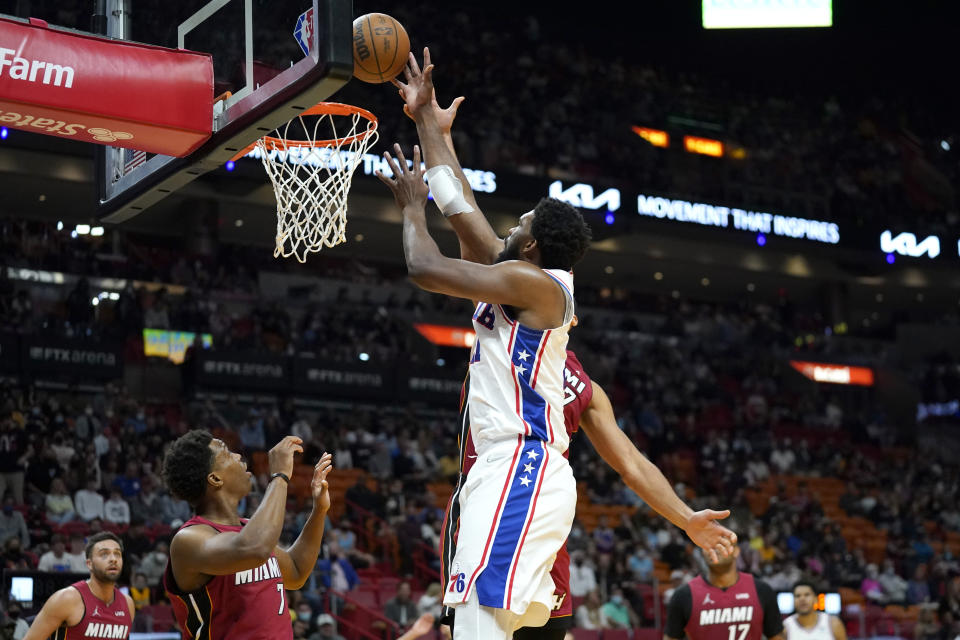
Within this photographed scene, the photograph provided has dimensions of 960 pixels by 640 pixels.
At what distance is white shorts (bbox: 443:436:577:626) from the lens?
3.77 metres

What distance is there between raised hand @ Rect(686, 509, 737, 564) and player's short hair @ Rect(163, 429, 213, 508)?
5.50 ft

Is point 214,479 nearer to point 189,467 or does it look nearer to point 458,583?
point 189,467

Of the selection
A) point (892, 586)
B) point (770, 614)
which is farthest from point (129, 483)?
point (892, 586)

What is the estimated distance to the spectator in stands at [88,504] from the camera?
1452 cm

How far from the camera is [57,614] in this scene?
22.7ft

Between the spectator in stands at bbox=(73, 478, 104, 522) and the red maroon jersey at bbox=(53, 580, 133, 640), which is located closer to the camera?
the red maroon jersey at bbox=(53, 580, 133, 640)

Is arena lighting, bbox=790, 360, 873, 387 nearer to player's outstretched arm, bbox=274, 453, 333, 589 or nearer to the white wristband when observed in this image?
player's outstretched arm, bbox=274, 453, 333, 589

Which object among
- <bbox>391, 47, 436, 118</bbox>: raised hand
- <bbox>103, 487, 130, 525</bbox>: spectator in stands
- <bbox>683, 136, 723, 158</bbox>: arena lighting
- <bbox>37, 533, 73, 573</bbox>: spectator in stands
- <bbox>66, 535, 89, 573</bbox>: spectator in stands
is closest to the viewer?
<bbox>391, 47, 436, 118</bbox>: raised hand

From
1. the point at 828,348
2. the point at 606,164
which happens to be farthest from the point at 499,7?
the point at 828,348

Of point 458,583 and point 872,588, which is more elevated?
point 458,583

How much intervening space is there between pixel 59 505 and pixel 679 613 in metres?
9.25

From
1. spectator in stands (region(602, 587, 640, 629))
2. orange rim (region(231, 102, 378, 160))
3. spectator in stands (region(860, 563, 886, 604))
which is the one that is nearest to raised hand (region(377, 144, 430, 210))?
orange rim (region(231, 102, 378, 160))

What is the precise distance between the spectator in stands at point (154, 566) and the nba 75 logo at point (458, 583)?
965 cm

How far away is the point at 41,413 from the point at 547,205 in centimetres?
1386
